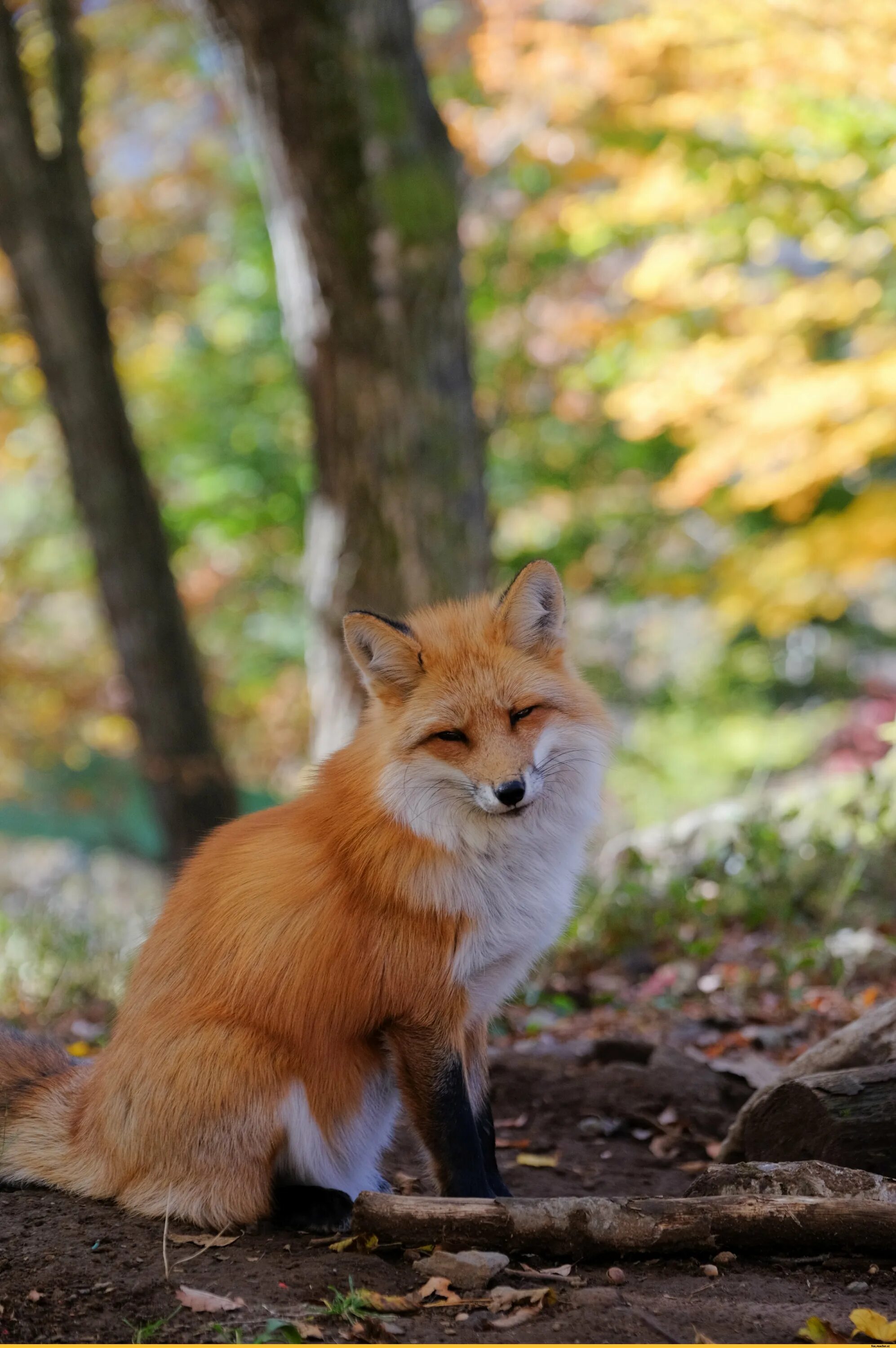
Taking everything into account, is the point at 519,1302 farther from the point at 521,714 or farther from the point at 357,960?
the point at 521,714

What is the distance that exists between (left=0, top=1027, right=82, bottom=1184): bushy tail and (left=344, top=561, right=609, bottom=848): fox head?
4.57ft

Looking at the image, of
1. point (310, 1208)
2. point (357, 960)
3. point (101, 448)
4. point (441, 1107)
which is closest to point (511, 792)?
point (357, 960)

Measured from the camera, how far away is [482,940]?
10.3 feet

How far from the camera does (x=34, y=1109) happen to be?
11.3 ft

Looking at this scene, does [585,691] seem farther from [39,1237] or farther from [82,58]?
[82,58]

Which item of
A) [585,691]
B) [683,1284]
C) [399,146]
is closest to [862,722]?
[399,146]

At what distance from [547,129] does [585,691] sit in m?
8.60

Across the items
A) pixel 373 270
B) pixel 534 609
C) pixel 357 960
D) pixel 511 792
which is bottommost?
pixel 357 960

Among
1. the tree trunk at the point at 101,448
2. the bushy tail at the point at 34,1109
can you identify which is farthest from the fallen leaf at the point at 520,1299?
the tree trunk at the point at 101,448

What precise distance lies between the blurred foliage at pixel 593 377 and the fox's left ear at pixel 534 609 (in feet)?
18.0

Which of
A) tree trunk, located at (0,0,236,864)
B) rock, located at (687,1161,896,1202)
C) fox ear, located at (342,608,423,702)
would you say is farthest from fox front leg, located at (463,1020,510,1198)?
tree trunk, located at (0,0,236,864)

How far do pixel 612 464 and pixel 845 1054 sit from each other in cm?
896

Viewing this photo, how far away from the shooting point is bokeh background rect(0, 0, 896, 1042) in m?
6.37

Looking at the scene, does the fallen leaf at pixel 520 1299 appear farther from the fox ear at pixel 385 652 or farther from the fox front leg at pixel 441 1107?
the fox ear at pixel 385 652
